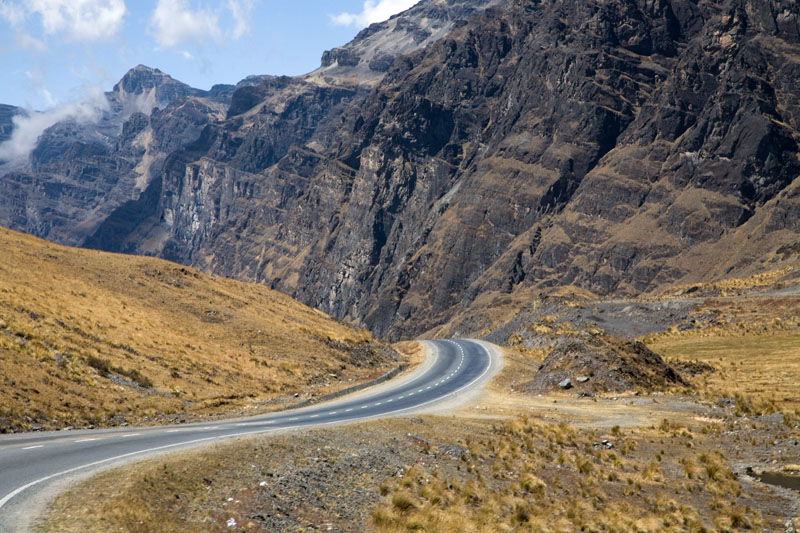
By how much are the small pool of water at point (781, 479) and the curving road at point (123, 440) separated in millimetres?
16617

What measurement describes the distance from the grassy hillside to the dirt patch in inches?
604

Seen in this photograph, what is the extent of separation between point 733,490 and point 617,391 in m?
22.5

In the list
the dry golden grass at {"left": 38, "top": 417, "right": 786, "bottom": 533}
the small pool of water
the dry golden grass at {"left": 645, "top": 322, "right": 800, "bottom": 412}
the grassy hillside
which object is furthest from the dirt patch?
the small pool of water

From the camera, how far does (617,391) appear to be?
44.2 metres

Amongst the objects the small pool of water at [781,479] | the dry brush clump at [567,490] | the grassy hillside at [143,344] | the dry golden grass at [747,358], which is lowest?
the dry golden grass at [747,358]

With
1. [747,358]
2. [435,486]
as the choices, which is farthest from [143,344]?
[747,358]

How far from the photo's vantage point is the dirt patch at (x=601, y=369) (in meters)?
45.5

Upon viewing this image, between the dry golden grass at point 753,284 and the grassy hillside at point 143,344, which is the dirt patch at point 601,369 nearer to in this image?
the grassy hillside at point 143,344

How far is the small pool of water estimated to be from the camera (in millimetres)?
22922

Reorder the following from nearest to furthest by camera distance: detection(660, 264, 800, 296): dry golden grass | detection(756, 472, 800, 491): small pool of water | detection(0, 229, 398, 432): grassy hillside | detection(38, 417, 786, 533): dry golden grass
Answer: detection(38, 417, 786, 533): dry golden grass → detection(756, 472, 800, 491): small pool of water → detection(0, 229, 398, 432): grassy hillside → detection(660, 264, 800, 296): dry golden grass

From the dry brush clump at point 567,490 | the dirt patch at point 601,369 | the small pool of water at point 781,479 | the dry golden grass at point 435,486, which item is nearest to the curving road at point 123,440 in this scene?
the dry golden grass at point 435,486

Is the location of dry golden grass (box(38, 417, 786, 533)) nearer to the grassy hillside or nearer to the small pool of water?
the small pool of water

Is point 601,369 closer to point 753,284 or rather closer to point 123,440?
point 123,440

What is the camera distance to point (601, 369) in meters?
46.8
